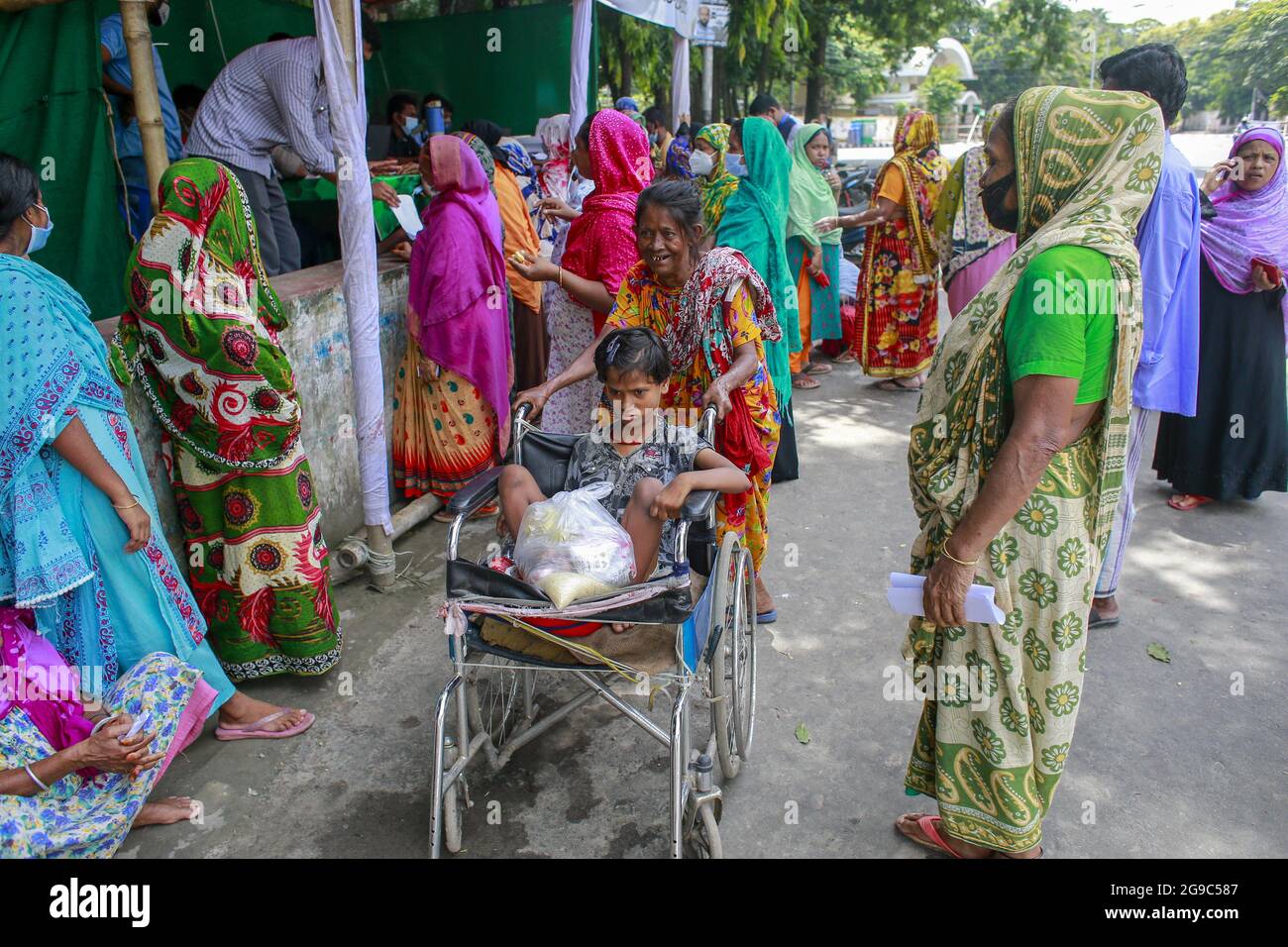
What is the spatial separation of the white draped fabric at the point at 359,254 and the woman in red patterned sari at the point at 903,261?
383 cm

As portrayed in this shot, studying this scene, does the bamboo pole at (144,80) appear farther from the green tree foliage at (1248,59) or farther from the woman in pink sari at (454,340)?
the green tree foliage at (1248,59)

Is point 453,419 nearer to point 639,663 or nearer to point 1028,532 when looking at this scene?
point 639,663

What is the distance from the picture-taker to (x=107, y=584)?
2.54 meters

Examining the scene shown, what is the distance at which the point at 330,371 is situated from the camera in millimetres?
4109

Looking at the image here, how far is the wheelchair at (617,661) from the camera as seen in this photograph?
7.39 feet

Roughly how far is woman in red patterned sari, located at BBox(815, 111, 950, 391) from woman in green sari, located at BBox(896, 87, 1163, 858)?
14.4ft

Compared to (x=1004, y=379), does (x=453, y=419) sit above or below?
below

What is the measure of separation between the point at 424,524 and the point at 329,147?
75.8 inches

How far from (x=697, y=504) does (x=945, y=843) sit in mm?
1144

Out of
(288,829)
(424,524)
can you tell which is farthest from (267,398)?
(424,524)

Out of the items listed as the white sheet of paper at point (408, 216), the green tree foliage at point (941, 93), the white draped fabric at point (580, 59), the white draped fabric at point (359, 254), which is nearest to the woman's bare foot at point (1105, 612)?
the white draped fabric at point (359, 254)

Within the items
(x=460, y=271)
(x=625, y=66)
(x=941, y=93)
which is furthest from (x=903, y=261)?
(x=941, y=93)

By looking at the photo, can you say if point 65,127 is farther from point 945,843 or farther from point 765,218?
point 945,843

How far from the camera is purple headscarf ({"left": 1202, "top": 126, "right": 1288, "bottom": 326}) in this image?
4.31m
